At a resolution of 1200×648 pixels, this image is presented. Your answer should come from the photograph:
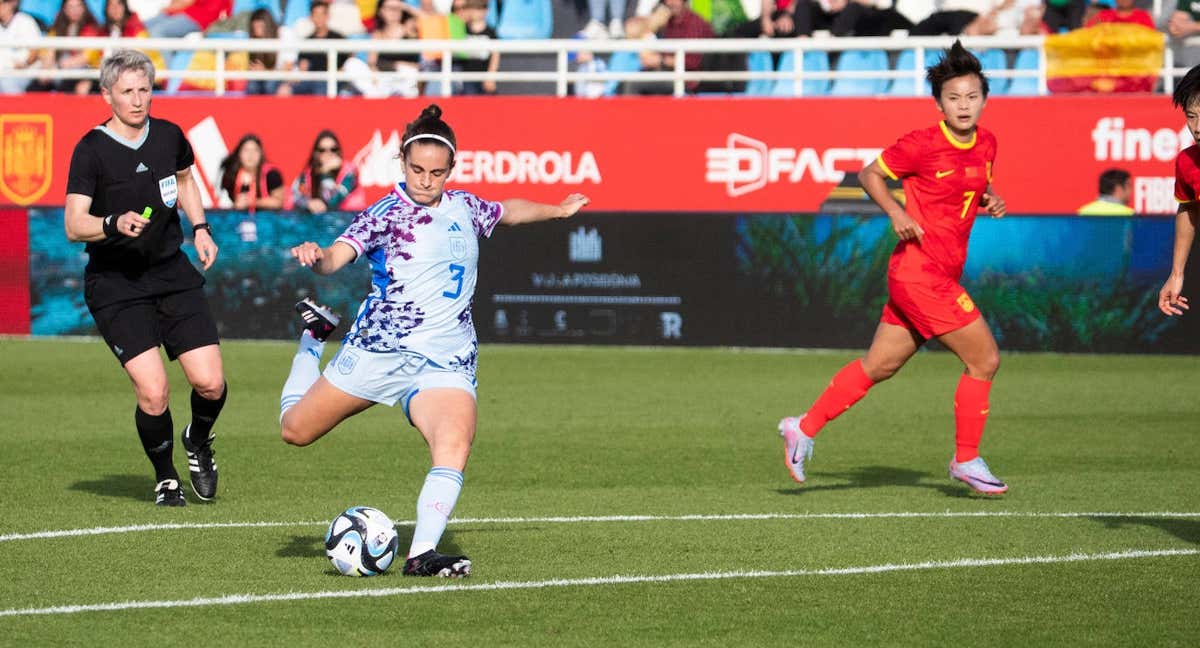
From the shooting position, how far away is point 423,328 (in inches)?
295

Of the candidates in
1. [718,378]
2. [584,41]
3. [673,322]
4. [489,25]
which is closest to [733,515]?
[718,378]

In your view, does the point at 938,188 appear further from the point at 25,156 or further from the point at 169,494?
the point at 25,156

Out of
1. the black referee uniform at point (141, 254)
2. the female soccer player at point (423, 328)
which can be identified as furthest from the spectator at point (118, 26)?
the female soccer player at point (423, 328)

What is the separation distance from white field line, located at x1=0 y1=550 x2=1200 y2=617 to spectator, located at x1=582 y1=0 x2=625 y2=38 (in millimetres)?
14970

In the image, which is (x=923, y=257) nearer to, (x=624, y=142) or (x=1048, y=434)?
(x=1048, y=434)

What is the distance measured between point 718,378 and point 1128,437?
185 inches

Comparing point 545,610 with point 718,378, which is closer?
point 545,610

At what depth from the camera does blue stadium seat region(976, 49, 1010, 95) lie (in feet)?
68.7

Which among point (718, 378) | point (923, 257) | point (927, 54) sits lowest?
point (718, 378)

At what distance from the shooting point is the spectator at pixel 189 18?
23.1 metres

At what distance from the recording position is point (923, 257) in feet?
32.6

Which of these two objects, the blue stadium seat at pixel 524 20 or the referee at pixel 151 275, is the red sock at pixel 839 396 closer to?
the referee at pixel 151 275

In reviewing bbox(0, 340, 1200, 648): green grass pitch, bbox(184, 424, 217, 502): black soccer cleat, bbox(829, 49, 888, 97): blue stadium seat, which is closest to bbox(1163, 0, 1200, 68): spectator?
bbox(829, 49, 888, 97): blue stadium seat

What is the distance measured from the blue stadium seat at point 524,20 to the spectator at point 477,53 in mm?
206
